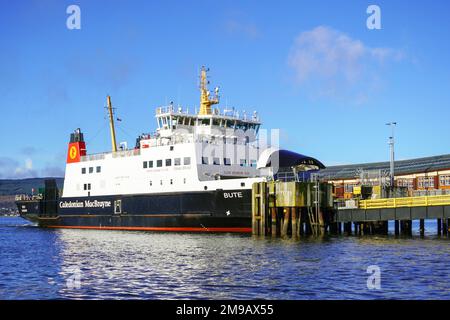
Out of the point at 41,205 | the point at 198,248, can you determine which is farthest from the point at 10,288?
the point at 41,205

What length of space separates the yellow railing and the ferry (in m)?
5.44

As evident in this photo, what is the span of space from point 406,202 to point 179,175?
54.4ft

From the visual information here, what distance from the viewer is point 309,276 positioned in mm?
20406

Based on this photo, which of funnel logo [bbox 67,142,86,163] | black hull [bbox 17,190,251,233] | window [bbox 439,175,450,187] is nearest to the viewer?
black hull [bbox 17,190,251,233]

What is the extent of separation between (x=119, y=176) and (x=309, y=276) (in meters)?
30.1

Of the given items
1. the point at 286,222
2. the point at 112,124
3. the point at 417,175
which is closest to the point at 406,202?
the point at 286,222

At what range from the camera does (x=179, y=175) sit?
43.0 metres

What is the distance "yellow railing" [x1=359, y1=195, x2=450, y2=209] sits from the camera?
3478cm

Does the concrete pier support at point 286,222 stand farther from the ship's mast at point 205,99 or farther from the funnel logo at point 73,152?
the funnel logo at point 73,152

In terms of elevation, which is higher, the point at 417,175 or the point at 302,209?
the point at 417,175

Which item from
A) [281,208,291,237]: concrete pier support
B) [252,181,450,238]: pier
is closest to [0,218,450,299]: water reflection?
[252,181,450,238]: pier

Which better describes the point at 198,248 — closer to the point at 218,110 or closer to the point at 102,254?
the point at 102,254

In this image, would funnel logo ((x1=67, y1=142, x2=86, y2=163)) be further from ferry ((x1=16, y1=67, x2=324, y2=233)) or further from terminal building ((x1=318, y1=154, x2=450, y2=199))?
terminal building ((x1=318, y1=154, x2=450, y2=199))

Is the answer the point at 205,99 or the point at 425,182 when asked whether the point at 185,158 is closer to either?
the point at 205,99
